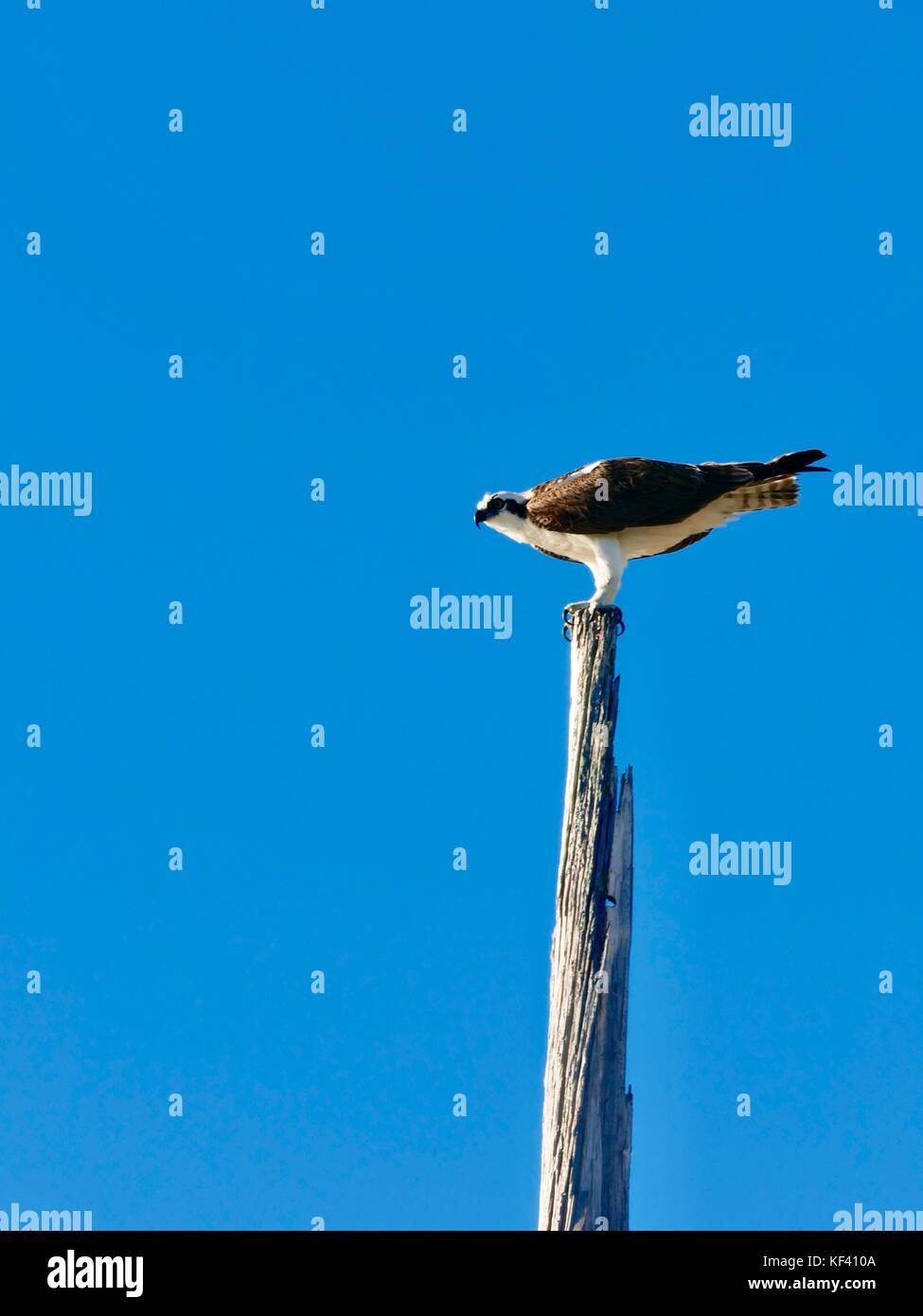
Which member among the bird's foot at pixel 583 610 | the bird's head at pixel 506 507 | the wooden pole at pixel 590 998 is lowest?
the wooden pole at pixel 590 998

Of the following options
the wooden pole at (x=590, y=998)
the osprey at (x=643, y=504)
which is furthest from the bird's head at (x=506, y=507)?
the wooden pole at (x=590, y=998)

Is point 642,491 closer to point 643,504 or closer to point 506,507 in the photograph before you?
point 643,504

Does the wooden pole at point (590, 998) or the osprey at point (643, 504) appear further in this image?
the osprey at point (643, 504)

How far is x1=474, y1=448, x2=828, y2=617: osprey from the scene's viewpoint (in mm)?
10578

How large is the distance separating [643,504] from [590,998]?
13.6 ft

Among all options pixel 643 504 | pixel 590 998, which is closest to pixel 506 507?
pixel 643 504

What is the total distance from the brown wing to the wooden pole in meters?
2.80

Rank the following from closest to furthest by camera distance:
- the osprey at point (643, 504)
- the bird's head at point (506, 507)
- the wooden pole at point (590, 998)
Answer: the wooden pole at point (590, 998) < the osprey at point (643, 504) < the bird's head at point (506, 507)

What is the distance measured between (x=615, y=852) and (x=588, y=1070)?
1.03 metres

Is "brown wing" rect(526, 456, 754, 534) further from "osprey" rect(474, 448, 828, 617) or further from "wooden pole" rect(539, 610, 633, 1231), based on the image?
"wooden pole" rect(539, 610, 633, 1231)

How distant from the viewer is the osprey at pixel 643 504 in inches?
416

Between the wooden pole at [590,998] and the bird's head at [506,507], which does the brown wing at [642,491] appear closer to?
the bird's head at [506,507]

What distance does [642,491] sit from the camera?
1060 cm
